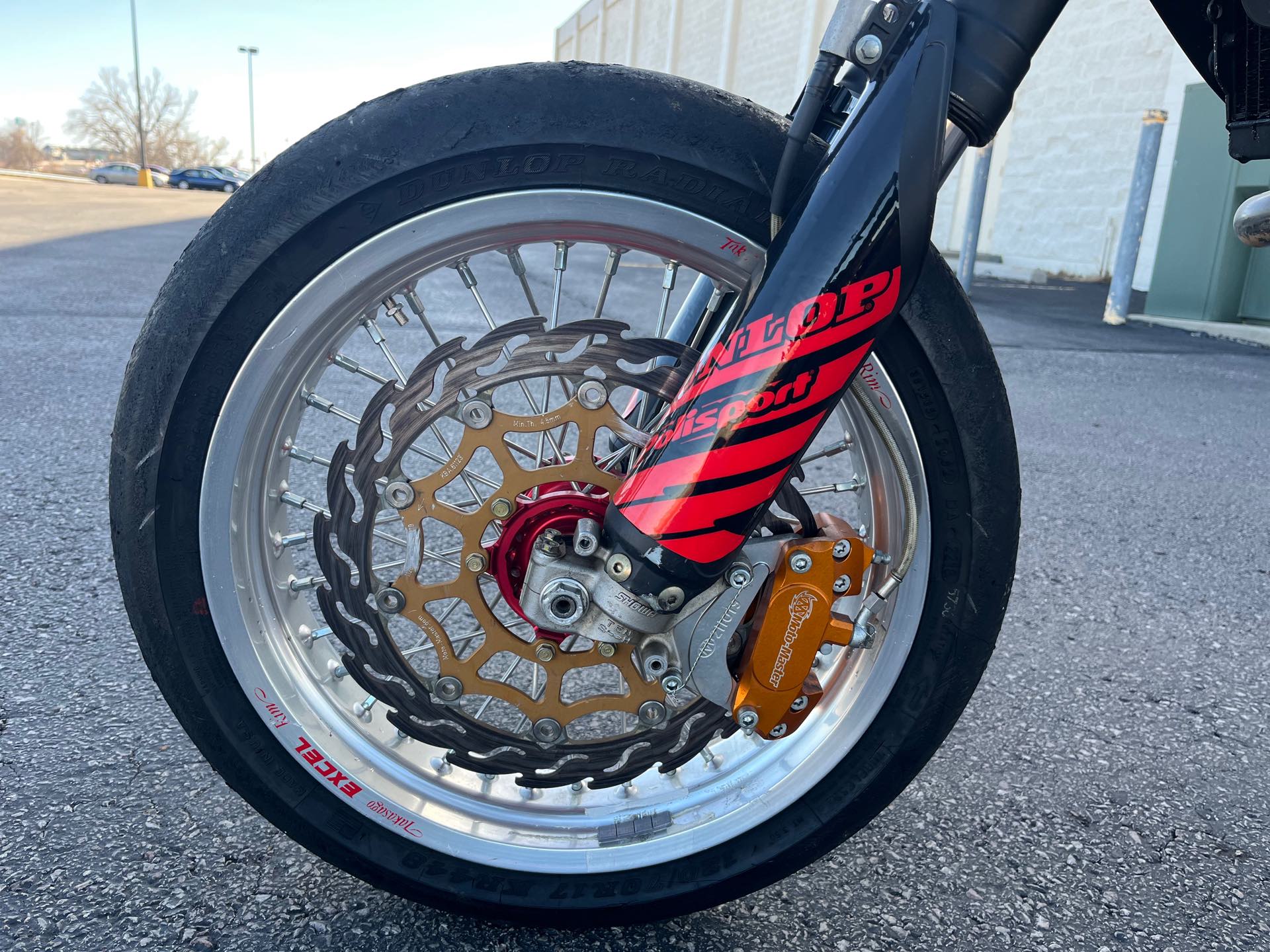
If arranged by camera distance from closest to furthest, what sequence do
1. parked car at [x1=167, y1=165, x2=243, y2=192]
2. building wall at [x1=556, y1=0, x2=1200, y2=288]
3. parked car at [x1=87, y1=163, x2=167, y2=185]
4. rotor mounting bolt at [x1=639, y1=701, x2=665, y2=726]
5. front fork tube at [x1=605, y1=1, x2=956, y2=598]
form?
front fork tube at [x1=605, y1=1, x2=956, y2=598]
rotor mounting bolt at [x1=639, y1=701, x2=665, y2=726]
building wall at [x1=556, y1=0, x2=1200, y2=288]
parked car at [x1=167, y1=165, x2=243, y2=192]
parked car at [x1=87, y1=163, x2=167, y2=185]

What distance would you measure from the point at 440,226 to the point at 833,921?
1048mm

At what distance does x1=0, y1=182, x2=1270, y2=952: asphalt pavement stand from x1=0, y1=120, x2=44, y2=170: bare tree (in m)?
69.4

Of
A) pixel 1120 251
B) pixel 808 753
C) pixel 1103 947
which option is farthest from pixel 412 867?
pixel 1120 251

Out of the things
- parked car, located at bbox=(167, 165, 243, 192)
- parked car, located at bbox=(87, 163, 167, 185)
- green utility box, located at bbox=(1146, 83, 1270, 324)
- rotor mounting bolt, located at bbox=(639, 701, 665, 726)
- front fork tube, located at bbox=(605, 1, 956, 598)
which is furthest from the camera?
parked car, located at bbox=(87, 163, 167, 185)

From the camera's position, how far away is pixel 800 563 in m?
1.13

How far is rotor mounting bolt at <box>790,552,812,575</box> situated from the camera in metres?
1.13

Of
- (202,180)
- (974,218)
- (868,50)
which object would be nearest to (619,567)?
(868,50)

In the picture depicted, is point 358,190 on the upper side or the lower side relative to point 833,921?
upper

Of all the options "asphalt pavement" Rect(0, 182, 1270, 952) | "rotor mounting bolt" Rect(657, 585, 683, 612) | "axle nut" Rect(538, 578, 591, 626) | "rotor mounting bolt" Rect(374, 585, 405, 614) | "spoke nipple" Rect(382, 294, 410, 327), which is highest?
"spoke nipple" Rect(382, 294, 410, 327)

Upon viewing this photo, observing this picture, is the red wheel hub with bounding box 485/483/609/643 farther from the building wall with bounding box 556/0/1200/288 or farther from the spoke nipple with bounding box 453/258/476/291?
the building wall with bounding box 556/0/1200/288

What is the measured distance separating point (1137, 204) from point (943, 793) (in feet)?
24.4

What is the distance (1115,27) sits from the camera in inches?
441

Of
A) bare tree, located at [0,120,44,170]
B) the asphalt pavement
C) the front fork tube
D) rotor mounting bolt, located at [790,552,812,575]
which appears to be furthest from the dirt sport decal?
bare tree, located at [0,120,44,170]

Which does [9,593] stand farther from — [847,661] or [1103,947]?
[1103,947]
